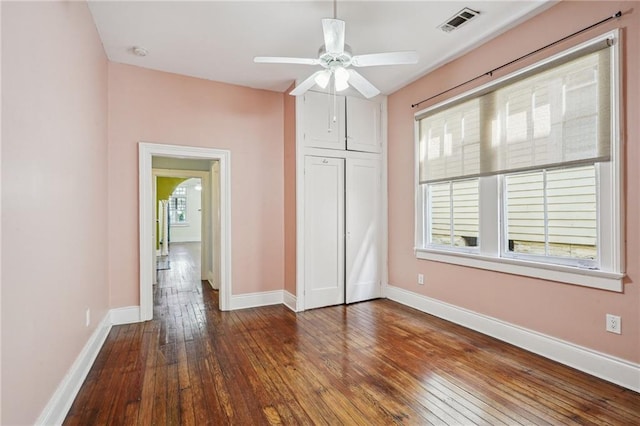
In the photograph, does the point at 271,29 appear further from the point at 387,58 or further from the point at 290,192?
the point at 290,192

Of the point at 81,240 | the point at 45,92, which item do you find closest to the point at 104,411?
the point at 81,240

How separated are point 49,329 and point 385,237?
3925 millimetres

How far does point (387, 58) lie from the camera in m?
2.52

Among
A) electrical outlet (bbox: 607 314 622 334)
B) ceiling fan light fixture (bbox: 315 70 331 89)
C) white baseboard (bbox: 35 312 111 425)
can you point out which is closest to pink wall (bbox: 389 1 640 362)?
electrical outlet (bbox: 607 314 622 334)

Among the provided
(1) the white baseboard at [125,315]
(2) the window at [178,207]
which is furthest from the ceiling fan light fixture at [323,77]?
(2) the window at [178,207]

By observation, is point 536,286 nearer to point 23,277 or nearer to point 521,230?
point 521,230

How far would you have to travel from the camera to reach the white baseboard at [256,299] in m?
4.29

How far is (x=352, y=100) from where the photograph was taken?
181 inches

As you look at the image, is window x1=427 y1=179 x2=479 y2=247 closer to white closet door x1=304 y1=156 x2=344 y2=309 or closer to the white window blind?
the white window blind

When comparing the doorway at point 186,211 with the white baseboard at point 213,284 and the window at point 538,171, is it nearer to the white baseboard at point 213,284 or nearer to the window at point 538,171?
the white baseboard at point 213,284

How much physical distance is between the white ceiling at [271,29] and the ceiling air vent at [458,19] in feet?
0.17

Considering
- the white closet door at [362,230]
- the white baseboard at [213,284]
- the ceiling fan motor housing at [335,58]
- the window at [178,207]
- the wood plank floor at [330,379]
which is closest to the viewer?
the wood plank floor at [330,379]

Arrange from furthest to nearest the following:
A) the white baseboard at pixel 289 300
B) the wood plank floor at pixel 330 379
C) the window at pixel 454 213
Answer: the white baseboard at pixel 289 300, the window at pixel 454 213, the wood plank floor at pixel 330 379

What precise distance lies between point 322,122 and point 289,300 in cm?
246
